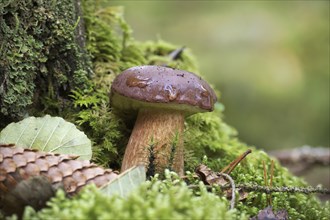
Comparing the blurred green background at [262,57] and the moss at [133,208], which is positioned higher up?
the blurred green background at [262,57]

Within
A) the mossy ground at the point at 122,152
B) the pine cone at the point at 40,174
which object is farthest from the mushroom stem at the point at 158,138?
the pine cone at the point at 40,174

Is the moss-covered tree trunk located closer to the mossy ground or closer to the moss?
the mossy ground

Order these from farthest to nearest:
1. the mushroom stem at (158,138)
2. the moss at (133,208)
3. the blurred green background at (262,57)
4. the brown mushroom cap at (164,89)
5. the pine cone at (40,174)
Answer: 1. the blurred green background at (262,57)
2. the mushroom stem at (158,138)
3. the brown mushroom cap at (164,89)
4. the pine cone at (40,174)
5. the moss at (133,208)

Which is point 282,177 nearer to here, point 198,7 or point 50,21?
point 50,21

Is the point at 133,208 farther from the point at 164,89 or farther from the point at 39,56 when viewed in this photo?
the point at 39,56

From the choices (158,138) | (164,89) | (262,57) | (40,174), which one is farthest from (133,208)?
(262,57)

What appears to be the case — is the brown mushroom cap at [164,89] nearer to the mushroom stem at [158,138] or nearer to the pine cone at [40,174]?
the mushroom stem at [158,138]

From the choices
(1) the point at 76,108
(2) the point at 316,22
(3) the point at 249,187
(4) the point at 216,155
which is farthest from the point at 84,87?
(2) the point at 316,22
